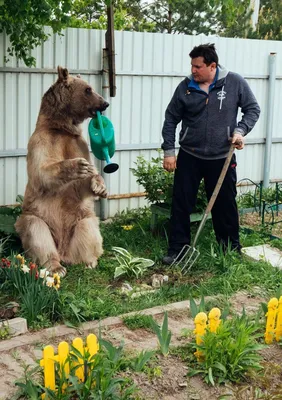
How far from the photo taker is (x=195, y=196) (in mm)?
6465

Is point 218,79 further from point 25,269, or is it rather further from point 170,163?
point 25,269

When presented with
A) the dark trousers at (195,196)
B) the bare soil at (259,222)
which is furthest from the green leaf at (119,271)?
the bare soil at (259,222)

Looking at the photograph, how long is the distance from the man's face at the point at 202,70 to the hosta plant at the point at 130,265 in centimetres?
184

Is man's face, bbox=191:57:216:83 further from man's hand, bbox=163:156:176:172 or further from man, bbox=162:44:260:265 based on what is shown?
man's hand, bbox=163:156:176:172

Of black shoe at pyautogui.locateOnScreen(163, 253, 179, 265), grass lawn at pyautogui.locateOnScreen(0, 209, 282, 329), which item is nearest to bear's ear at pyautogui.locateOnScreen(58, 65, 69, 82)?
grass lawn at pyautogui.locateOnScreen(0, 209, 282, 329)

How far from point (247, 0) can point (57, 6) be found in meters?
2.03

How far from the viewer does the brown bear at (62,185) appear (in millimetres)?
5730

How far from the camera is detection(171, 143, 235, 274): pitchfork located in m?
6.00

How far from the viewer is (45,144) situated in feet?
19.0

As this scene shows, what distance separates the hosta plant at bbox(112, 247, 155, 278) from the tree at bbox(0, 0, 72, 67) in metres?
2.57

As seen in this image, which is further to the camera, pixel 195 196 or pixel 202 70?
pixel 195 196

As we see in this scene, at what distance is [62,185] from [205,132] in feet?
4.98

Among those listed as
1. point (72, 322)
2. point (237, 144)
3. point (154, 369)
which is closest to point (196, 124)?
point (237, 144)

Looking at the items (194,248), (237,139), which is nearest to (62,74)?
(237,139)
